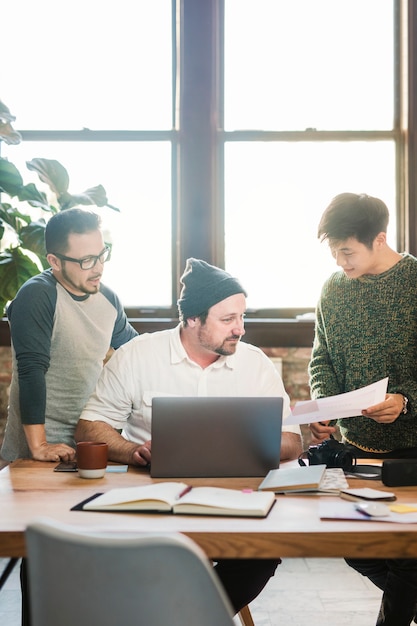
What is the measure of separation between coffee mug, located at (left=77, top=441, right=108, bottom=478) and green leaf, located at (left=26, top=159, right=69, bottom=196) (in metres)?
2.12

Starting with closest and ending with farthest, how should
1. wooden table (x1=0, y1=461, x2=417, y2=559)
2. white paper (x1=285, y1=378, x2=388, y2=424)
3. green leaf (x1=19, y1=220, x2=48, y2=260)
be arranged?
1. wooden table (x1=0, y1=461, x2=417, y2=559)
2. white paper (x1=285, y1=378, x2=388, y2=424)
3. green leaf (x1=19, y1=220, x2=48, y2=260)

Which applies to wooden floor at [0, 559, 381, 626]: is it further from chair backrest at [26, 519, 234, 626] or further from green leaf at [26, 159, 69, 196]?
chair backrest at [26, 519, 234, 626]

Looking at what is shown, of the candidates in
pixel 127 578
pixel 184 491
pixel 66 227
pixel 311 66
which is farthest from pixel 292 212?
pixel 127 578

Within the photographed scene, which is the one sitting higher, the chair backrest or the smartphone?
the chair backrest

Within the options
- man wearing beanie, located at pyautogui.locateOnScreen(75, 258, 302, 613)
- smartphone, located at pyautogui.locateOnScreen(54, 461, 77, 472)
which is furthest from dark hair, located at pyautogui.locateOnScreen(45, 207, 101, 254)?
smartphone, located at pyautogui.locateOnScreen(54, 461, 77, 472)

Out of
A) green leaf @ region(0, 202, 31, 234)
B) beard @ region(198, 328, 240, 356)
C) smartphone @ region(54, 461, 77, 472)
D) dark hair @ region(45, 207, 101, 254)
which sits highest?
green leaf @ region(0, 202, 31, 234)

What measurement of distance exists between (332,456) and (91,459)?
689 millimetres

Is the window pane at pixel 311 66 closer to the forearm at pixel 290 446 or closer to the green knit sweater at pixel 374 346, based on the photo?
the green knit sweater at pixel 374 346

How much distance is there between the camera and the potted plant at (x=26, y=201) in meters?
3.70

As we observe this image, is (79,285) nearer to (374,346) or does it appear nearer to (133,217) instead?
(374,346)

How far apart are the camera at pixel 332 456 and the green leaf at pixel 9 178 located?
229 cm

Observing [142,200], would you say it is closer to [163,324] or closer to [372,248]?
[163,324]

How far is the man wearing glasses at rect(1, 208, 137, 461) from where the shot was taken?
247cm

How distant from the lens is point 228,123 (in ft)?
14.3
